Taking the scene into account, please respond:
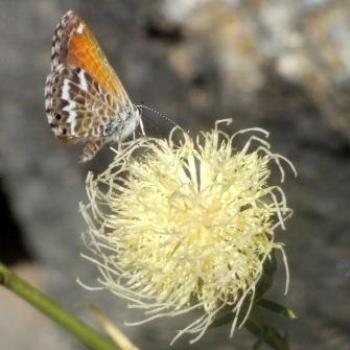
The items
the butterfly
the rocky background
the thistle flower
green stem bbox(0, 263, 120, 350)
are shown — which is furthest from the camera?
the rocky background

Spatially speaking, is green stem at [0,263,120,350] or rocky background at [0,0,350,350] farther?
rocky background at [0,0,350,350]

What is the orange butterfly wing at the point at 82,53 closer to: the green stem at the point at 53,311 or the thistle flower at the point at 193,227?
the thistle flower at the point at 193,227

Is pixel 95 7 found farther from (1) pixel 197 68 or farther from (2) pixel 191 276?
(2) pixel 191 276

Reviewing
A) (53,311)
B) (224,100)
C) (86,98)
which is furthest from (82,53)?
(224,100)

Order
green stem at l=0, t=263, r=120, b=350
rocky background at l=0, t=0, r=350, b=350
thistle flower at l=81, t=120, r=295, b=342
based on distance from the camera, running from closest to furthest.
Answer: green stem at l=0, t=263, r=120, b=350
thistle flower at l=81, t=120, r=295, b=342
rocky background at l=0, t=0, r=350, b=350

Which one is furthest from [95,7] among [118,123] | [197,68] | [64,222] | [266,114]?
[118,123]

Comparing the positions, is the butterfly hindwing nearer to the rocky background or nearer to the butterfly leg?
the butterfly leg

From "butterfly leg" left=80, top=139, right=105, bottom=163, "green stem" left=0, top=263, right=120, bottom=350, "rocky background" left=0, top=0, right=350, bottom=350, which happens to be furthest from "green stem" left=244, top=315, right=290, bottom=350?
"rocky background" left=0, top=0, right=350, bottom=350

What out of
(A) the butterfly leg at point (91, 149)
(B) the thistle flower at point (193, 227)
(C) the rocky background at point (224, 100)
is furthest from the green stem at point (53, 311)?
(C) the rocky background at point (224, 100)
